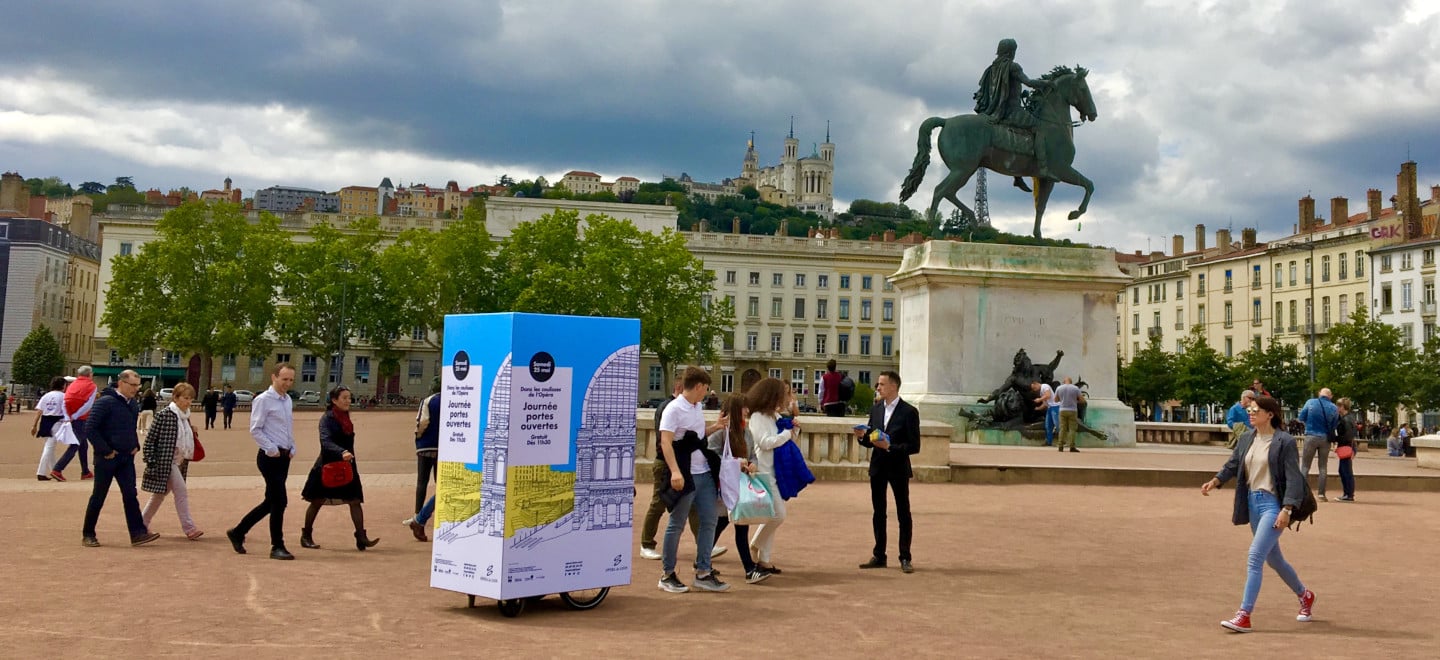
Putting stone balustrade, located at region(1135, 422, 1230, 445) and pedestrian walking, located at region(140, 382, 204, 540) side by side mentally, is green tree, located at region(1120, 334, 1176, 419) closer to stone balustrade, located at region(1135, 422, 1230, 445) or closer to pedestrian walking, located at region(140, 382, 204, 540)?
stone balustrade, located at region(1135, 422, 1230, 445)

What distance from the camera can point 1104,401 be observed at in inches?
971

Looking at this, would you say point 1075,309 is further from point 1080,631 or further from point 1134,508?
point 1080,631

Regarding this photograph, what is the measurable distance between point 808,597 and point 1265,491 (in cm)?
336

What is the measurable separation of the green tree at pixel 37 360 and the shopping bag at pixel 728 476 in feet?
313

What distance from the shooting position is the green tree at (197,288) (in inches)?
2773

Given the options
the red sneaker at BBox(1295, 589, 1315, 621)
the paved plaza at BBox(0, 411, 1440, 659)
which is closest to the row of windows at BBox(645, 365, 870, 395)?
the paved plaza at BBox(0, 411, 1440, 659)

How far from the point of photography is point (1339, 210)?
298 feet

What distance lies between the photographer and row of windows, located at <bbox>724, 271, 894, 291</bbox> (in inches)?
4016

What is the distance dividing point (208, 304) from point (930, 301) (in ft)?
195

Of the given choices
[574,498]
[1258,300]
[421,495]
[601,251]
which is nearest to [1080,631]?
[574,498]

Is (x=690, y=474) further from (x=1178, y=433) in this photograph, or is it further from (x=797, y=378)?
(x=797, y=378)

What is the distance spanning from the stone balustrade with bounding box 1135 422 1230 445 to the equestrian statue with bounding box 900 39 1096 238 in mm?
8600

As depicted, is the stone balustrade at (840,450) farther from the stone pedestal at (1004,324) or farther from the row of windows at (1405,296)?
the row of windows at (1405,296)

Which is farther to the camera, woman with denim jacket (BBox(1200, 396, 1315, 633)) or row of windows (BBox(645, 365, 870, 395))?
row of windows (BBox(645, 365, 870, 395))
